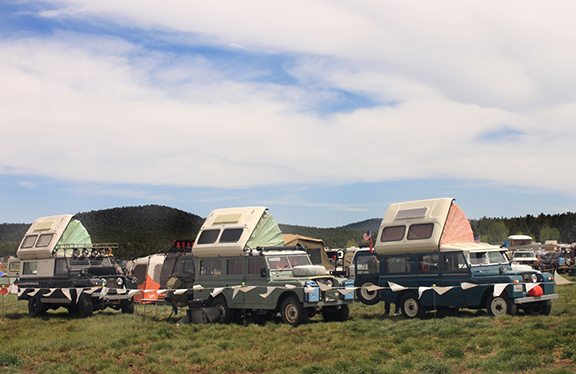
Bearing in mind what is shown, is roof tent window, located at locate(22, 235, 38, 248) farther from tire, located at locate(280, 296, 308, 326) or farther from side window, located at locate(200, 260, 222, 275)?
tire, located at locate(280, 296, 308, 326)

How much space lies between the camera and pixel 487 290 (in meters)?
14.4

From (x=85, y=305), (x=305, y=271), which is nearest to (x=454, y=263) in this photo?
(x=305, y=271)

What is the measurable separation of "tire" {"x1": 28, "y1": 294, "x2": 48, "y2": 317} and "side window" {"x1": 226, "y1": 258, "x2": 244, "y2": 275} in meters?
8.28

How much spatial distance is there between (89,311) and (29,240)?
4.82 m

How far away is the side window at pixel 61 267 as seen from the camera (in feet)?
66.4

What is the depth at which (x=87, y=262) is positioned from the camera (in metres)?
21.0

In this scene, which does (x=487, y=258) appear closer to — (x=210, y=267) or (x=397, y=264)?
(x=397, y=264)

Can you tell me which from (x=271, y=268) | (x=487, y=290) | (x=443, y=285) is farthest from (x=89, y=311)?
(x=487, y=290)

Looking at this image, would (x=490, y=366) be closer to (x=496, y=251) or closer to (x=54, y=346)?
(x=496, y=251)

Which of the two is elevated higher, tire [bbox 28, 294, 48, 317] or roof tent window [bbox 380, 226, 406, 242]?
roof tent window [bbox 380, 226, 406, 242]

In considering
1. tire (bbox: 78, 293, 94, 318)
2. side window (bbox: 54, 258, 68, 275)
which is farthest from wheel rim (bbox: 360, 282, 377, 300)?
side window (bbox: 54, 258, 68, 275)

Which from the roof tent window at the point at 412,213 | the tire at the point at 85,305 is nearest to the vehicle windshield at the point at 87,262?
the tire at the point at 85,305

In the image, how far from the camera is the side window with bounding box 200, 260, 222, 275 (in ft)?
55.8

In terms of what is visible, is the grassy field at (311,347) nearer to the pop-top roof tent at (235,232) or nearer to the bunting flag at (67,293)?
the pop-top roof tent at (235,232)
